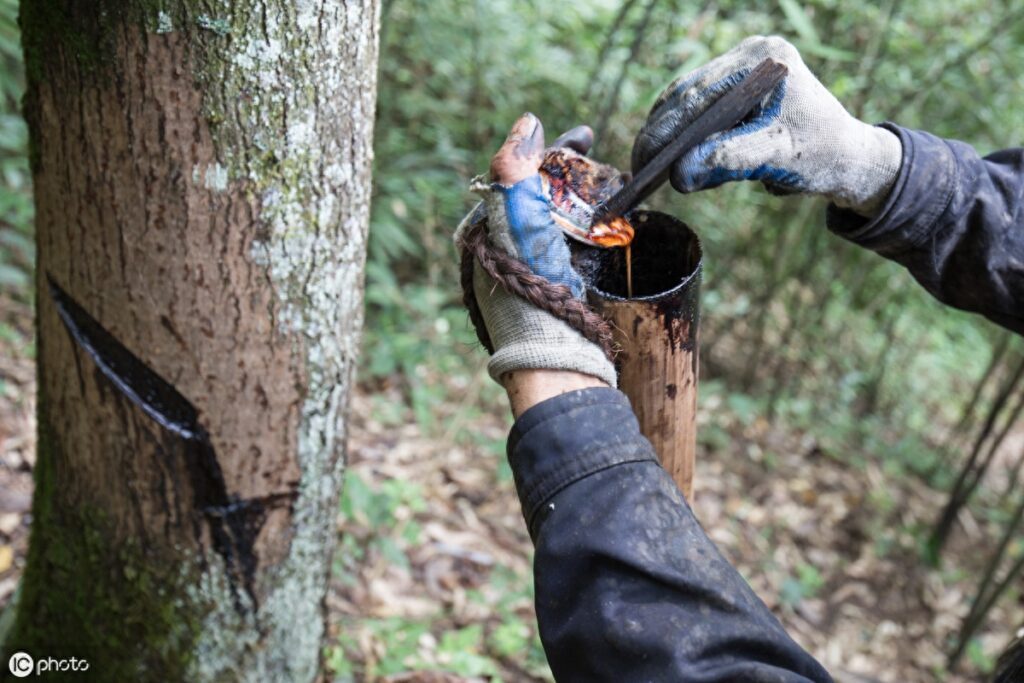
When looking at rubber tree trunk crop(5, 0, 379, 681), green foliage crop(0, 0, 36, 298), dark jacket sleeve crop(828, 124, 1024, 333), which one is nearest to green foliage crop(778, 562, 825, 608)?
dark jacket sleeve crop(828, 124, 1024, 333)

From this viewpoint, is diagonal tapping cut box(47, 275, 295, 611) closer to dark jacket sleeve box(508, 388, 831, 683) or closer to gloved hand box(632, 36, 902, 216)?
dark jacket sleeve box(508, 388, 831, 683)

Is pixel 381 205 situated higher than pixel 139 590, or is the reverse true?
pixel 381 205

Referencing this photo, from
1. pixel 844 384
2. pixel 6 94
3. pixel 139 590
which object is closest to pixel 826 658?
pixel 844 384

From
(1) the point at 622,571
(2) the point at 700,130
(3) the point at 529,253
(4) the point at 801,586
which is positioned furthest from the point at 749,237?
(1) the point at 622,571

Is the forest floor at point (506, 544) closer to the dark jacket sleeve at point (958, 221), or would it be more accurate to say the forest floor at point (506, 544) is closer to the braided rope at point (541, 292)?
the braided rope at point (541, 292)

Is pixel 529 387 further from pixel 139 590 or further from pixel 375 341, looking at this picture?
pixel 375 341

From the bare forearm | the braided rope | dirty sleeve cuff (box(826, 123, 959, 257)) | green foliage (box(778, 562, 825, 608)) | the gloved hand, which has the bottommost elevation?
green foliage (box(778, 562, 825, 608))

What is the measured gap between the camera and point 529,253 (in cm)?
123

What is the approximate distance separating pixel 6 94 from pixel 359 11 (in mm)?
3790

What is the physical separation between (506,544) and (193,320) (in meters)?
1.95

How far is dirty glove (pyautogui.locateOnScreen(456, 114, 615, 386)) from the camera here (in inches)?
47.6

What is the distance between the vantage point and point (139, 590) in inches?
69.9

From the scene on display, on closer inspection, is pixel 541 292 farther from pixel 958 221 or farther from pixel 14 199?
pixel 14 199

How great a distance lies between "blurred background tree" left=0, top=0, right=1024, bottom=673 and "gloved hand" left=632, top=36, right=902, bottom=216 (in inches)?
71.8
